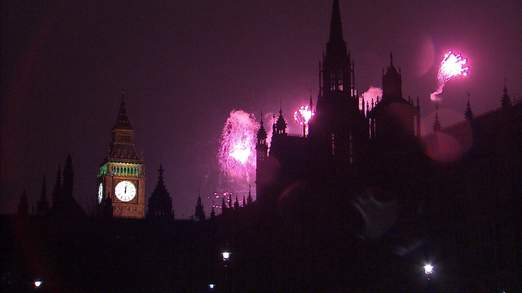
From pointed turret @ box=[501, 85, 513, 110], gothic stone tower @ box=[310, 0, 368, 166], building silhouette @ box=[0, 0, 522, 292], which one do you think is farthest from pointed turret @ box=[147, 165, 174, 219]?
pointed turret @ box=[501, 85, 513, 110]

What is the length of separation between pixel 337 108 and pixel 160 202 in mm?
59231

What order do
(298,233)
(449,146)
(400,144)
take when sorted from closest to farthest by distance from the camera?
(449,146) → (400,144) → (298,233)

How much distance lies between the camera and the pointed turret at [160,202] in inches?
6048

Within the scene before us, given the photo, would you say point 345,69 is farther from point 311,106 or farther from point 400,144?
Result: point 400,144

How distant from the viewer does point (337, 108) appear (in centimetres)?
10375

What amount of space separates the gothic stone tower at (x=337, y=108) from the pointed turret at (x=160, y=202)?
5364cm

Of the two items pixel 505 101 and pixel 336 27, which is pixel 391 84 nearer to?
pixel 336 27

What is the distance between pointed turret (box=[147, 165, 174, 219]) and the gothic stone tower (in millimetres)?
53644

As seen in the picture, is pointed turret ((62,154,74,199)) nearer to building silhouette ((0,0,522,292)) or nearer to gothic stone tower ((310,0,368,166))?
building silhouette ((0,0,522,292))

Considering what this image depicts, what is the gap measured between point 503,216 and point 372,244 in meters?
20.2

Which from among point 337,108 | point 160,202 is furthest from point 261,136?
point 160,202

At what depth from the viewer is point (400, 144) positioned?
94250 millimetres

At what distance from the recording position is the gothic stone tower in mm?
102438

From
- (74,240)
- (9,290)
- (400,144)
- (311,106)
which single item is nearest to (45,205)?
(74,240)
